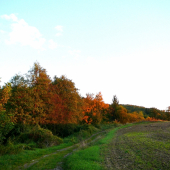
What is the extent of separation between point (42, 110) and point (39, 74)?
6.67m

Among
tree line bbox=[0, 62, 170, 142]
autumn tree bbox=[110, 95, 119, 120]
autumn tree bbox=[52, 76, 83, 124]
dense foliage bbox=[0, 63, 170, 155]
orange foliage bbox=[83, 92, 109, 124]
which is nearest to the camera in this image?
dense foliage bbox=[0, 63, 170, 155]

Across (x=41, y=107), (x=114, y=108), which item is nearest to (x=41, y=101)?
(x=41, y=107)

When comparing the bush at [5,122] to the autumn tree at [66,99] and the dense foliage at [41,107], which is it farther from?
the autumn tree at [66,99]

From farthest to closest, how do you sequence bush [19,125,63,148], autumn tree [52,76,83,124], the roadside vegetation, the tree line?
autumn tree [52,76,83,124]
the tree line
bush [19,125,63,148]
the roadside vegetation

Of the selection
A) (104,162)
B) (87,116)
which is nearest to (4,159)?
(104,162)

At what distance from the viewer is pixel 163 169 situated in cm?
796

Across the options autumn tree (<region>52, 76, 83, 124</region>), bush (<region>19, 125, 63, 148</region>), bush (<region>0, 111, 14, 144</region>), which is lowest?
bush (<region>19, 125, 63, 148</region>)

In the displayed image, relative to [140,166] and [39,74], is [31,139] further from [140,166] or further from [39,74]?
[140,166]

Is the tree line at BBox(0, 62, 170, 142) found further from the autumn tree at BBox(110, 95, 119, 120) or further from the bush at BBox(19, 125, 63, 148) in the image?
the autumn tree at BBox(110, 95, 119, 120)

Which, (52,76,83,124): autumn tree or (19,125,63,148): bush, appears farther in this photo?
(52,76,83,124): autumn tree

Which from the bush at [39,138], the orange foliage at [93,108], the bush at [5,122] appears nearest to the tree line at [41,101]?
the bush at [39,138]

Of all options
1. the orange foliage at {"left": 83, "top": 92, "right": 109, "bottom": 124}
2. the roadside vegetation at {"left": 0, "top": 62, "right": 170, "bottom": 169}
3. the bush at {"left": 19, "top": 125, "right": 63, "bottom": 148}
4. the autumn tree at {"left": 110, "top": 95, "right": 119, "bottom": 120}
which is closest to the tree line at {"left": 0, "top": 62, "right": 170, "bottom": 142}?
the roadside vegetation at {"left": 0, "top": 62, "right": 170, "bottom": 169}

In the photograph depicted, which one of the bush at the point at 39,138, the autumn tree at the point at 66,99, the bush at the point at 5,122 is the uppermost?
the autumn tree at the point at 66,99

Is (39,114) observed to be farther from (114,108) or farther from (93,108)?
(114,108)
